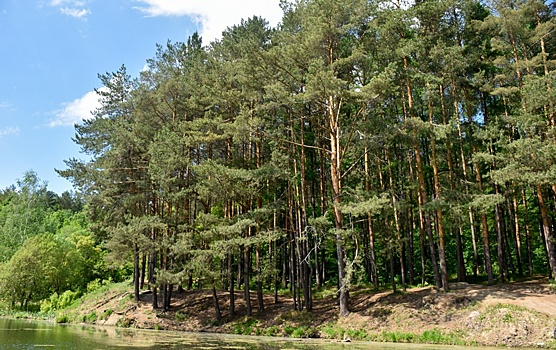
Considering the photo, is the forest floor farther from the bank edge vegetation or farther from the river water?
the river water

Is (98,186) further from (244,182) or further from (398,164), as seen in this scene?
(398,164)

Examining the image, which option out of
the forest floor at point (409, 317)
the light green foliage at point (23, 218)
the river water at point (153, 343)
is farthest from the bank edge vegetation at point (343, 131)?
the light green foliage at point (23, 218)

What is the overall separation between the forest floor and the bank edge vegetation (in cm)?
94

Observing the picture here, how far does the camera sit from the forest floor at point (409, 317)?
13836mm

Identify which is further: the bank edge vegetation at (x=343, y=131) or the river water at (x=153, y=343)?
the bank edge vegetation at (x=343, y=131)

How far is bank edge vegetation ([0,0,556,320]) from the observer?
57.0ft

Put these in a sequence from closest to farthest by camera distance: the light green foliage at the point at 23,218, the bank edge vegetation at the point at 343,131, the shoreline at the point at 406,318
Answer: the shoreline at the point at 406,318 < the bank edge vegetation at the point at 343,131 < the light green foliage at the point at 23,218

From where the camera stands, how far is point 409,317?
52.9 feet

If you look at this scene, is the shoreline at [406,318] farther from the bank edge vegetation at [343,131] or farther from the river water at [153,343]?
the river water at [153,343]

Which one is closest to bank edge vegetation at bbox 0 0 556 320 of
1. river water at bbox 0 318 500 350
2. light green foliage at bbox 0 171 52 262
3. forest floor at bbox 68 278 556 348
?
forest floor at bbox 68 278 556 348

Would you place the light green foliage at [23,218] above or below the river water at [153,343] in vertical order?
above

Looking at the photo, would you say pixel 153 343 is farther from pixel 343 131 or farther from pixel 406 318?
pixel 343 131

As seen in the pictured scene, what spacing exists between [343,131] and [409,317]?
352 inches

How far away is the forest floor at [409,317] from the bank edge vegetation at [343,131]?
94 cm
